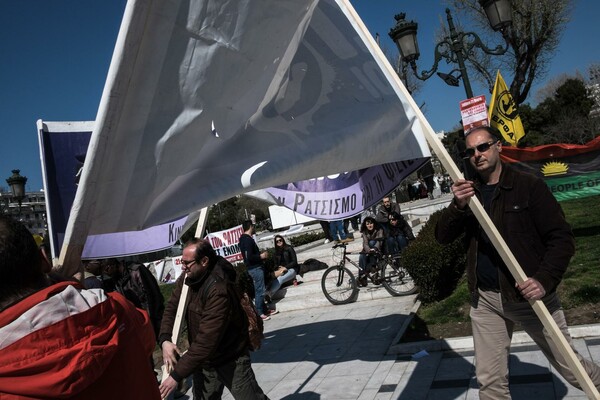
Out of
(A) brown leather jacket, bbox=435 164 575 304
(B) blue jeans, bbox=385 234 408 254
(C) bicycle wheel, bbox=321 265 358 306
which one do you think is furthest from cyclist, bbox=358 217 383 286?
(A) brown leather jacket, bbox=435 164 575 304

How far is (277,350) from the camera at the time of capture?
25.2 ft

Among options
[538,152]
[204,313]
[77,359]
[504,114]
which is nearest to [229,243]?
[504,114]

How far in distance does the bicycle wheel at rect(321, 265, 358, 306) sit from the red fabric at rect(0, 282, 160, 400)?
833 centimetres

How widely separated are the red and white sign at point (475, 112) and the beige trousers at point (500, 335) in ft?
16.3

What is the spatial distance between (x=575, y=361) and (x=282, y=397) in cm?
382

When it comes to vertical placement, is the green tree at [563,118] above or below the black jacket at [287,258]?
above

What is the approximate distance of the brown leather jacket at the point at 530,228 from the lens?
274 cm

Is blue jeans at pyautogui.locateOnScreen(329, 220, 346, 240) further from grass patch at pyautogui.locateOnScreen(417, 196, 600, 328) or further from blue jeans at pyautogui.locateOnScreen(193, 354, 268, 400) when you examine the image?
blue jeans at pyautogui.locateOnScreen(193, 354, 268, 400)

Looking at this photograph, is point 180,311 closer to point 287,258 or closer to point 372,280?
point 372,280

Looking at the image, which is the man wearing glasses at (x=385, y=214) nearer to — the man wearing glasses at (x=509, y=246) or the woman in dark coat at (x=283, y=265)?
the woman in dark coat at (x=283, y=265)

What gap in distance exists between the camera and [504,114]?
30.2 ft

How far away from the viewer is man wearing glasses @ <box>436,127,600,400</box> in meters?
2.79

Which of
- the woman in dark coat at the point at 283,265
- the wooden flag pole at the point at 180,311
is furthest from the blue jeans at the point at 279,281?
the wooden flag pole at the point at 180,311

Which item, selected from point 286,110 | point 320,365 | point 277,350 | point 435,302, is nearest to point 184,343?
point 277,350
